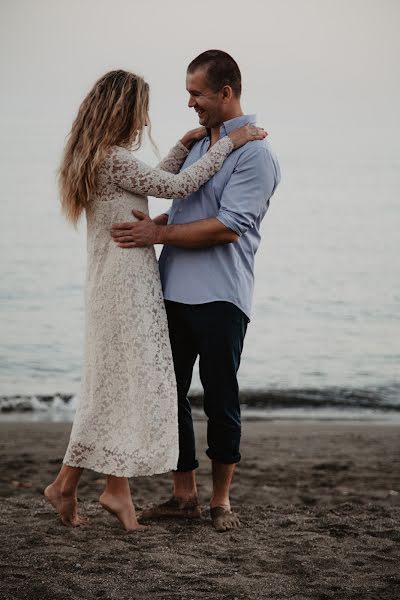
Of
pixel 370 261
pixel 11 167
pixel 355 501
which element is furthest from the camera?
pixel 11 167

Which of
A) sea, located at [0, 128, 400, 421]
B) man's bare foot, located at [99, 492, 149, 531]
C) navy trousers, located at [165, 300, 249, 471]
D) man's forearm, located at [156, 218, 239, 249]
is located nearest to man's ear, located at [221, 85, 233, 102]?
man's forearm, located at [156, 218, 239, 249]

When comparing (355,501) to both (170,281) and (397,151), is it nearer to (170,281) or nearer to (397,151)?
(170,281)

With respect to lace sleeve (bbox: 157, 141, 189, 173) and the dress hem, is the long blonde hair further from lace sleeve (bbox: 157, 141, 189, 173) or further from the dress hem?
the dress hem

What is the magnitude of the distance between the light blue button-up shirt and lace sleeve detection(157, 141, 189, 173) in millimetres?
228

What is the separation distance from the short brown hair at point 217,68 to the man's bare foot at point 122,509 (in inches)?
65.2

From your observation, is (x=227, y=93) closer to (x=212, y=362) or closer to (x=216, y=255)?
(x=216, y=255)

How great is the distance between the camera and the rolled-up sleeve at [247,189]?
352cm

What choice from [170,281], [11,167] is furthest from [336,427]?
[11,167]

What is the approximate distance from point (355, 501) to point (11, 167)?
1854 cm

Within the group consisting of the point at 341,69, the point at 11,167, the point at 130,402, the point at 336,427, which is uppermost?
the point at 341,69

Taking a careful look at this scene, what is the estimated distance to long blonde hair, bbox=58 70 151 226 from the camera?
3.48 meters

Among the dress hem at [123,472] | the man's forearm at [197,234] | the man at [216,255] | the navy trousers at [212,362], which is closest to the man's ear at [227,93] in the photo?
the man at [216,255]

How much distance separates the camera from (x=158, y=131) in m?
25.0

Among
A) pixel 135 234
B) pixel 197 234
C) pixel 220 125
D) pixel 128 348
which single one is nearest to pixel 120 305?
pixel 128 348
